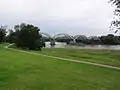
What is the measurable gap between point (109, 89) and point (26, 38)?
53.9 m

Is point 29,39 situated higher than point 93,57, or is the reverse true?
point 29,39

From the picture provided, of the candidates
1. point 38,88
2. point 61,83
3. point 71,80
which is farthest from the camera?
point 71,80

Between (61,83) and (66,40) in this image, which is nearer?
(61,83)

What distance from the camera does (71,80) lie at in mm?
16125

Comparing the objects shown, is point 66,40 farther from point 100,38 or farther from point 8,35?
point 8,35

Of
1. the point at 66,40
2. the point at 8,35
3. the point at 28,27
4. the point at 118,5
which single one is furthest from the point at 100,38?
the point at 118,5

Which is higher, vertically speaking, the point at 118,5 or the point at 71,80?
the point at 118,5

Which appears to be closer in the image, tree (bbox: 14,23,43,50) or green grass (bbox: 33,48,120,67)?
green grass (bbox: 33,48,120,67)

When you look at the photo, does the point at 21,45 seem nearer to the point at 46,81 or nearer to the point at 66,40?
the point at 46,81

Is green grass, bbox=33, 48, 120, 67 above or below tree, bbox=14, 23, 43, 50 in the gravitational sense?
below

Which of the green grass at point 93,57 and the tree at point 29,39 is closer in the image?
the green grass at point 93,57

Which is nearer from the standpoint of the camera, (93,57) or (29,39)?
(93,57)

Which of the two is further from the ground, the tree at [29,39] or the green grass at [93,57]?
the tree at [29,39]

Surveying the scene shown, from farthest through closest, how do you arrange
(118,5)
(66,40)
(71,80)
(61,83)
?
(66,40) < (118,5) < (71,80) < (61,83)
